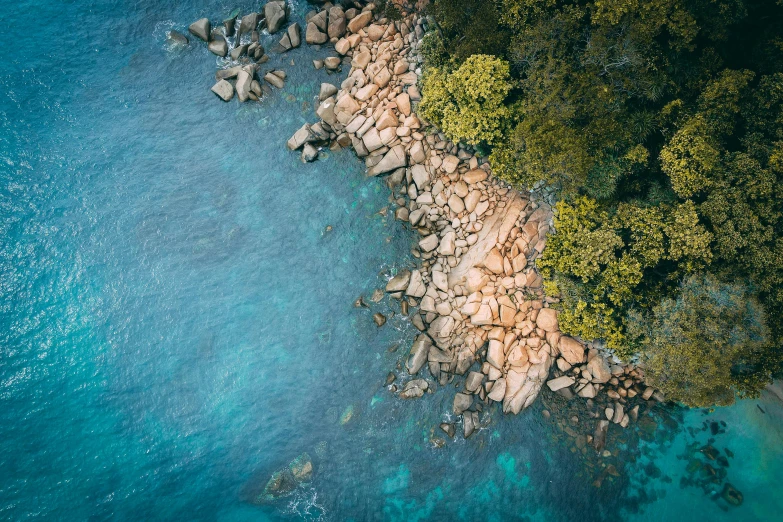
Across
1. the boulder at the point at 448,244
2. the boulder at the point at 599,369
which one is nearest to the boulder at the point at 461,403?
the boulder at the point at 599,369

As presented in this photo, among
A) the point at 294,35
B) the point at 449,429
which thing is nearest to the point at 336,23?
the point at 294,35

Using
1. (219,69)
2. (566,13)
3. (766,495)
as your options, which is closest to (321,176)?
(219,69)

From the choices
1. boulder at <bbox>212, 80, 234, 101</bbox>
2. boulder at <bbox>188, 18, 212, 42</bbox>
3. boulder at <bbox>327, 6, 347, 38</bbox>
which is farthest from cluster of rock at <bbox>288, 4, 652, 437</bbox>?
boulder at <bbox>188, 18, 212, 42</bbox>

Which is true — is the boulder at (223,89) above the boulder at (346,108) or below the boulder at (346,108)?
below

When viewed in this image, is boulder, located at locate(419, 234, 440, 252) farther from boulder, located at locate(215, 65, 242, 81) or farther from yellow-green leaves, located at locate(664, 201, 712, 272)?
boulder, located at locate(215, 65, 242, 81)

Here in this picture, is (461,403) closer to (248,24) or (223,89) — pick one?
(223,89)

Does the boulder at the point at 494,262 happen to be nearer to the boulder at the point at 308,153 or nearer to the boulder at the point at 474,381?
the boulder at the point at 474,381
